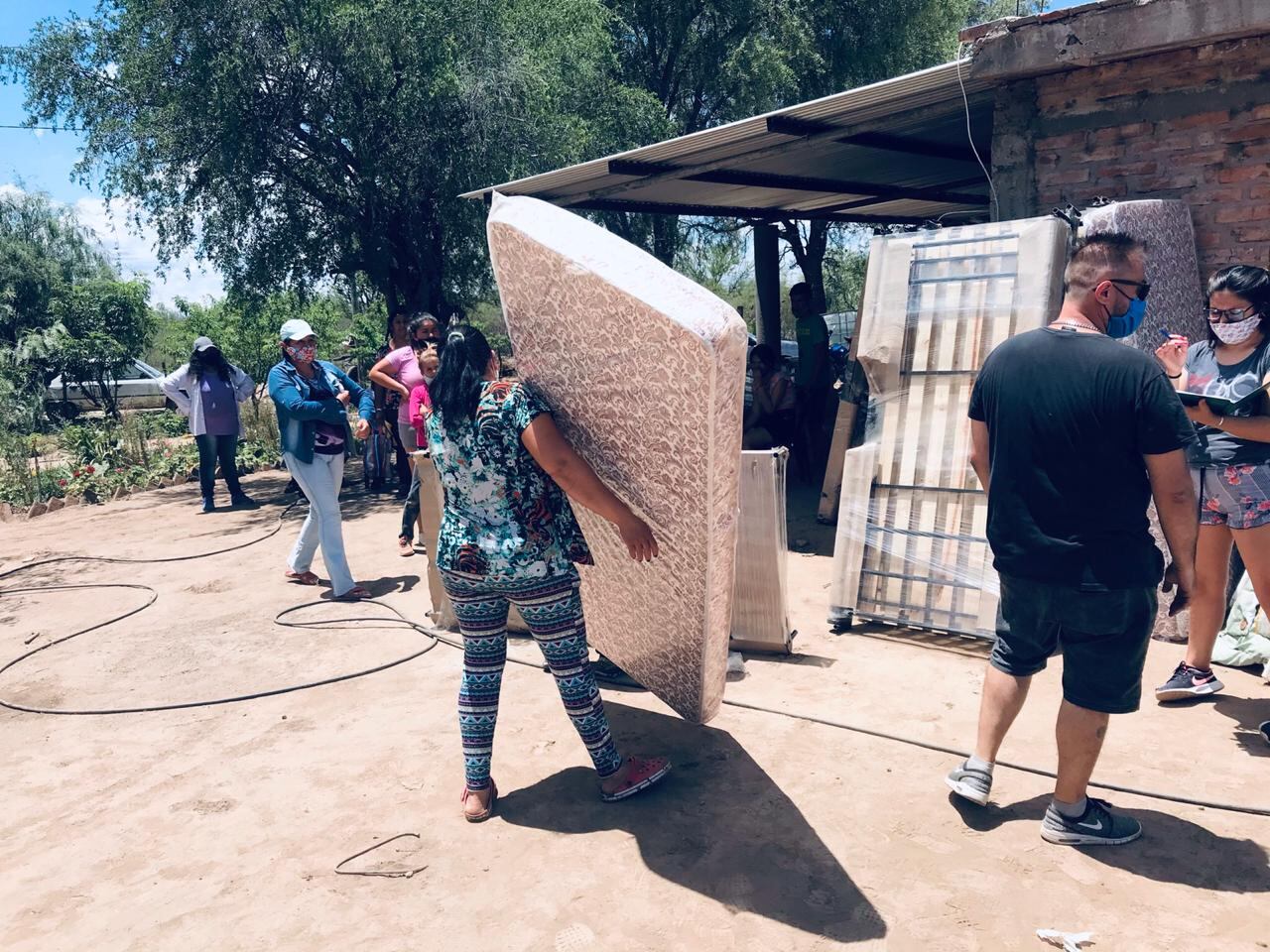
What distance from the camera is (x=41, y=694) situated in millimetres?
5062

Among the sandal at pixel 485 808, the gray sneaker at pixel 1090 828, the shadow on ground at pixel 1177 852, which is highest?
the gray sneaker at pixel 1090 828

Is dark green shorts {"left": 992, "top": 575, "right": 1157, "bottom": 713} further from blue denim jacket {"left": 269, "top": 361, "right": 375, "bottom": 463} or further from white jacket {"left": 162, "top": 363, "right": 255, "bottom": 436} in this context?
white jacket {"left": 162, "top": 363, "right": 255, "bottom": 436}

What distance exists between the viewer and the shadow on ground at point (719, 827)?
285 centimetres

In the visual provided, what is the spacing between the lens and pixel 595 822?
11.1ft

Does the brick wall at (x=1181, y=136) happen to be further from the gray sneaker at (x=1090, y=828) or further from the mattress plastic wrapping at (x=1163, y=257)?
the gray sneaker at (x=1090, y=828)

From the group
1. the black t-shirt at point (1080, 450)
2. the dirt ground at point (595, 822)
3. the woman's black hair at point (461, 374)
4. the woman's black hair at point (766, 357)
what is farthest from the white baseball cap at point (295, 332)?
the woman's black hair at point (766, 357)

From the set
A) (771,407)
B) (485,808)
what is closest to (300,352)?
(485,808)

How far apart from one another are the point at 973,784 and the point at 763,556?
1.81 metres

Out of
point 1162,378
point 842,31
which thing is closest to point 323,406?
point 1162,378

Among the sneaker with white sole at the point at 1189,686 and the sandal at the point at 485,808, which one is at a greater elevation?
the sneaker with white sole at the point at 1189,686

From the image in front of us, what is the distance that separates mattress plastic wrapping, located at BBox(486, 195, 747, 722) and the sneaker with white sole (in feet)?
6.84

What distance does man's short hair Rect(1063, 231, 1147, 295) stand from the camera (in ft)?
9.53

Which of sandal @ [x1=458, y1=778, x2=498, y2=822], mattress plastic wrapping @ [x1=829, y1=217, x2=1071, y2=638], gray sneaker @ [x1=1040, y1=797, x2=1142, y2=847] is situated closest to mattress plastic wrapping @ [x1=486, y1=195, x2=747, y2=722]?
sandal @ [x1=458, y1=778, x2=498, y2=822]

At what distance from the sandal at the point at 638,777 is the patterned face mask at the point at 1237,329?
2.83 meters
